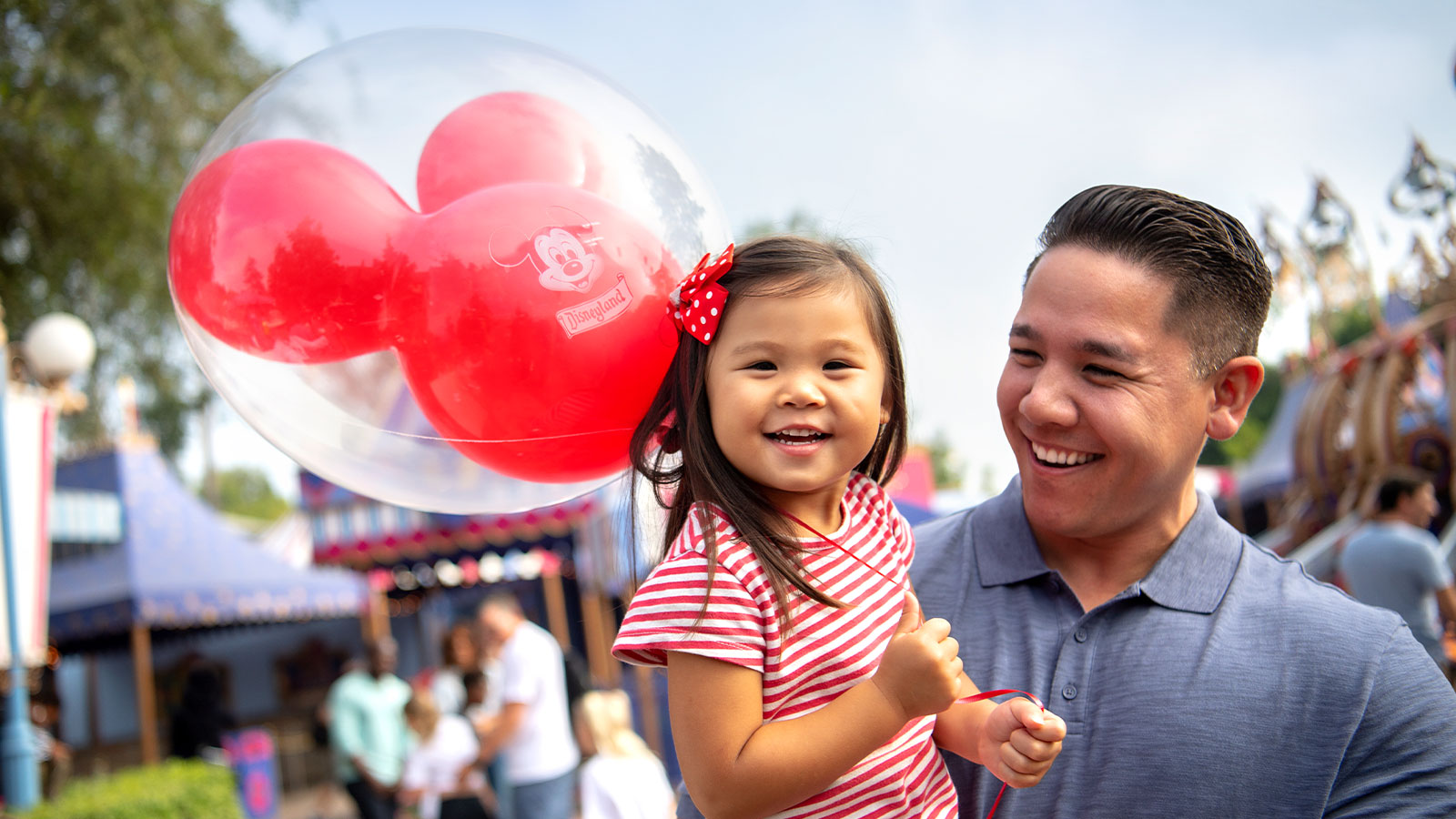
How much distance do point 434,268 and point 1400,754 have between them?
56.3 inches

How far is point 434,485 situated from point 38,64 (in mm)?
8671

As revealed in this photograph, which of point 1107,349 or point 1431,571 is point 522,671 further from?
point 1107,349

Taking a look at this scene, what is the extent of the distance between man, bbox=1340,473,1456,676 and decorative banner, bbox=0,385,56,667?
698 cm

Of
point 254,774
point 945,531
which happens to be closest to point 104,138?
point 254,774

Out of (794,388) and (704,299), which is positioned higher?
(704,299)

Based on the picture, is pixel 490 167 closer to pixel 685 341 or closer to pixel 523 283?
pixel 523 283

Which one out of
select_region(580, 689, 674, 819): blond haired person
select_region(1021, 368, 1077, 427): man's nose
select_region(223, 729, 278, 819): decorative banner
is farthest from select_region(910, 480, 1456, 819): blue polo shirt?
select_region(223, 729, 278, 819): decorative banner

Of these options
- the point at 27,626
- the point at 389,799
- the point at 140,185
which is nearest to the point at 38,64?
the point at 140,185

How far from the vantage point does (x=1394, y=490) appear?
16.4 feet

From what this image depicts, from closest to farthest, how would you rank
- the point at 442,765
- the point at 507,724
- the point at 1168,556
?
the point at 1168,556 < the point at 507,724 < the point at 442,765

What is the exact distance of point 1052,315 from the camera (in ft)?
5.04

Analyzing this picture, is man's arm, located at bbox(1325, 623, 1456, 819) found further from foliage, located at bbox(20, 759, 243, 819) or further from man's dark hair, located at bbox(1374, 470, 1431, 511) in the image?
foliage, located at bbox(20, 759, 243, 819)

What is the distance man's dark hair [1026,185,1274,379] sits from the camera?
1.53m

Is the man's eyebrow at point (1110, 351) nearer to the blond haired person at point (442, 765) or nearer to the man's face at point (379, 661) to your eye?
the blond haired person at point (442, 765)
